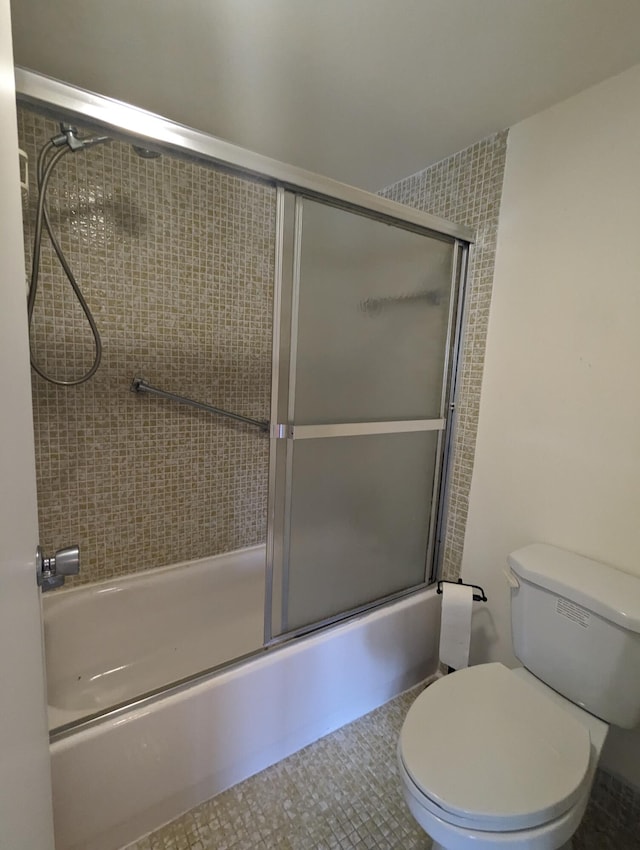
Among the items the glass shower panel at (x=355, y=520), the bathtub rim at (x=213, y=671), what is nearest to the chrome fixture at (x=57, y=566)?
the bathtub rim at (x=213, y=671)

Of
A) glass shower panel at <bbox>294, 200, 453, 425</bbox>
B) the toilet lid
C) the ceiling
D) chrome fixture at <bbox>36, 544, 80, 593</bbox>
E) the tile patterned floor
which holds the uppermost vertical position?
the ceiling

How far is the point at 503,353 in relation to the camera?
160 cm

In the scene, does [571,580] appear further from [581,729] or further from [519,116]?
[519,116]

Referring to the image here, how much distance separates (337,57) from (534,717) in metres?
1.95

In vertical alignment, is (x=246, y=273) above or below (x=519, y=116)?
below

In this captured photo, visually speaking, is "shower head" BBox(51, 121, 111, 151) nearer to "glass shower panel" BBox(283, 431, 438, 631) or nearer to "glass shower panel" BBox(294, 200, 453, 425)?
"glass shower panel" BBox(294, 200, 453, 425)

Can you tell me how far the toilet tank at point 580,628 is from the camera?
109cm

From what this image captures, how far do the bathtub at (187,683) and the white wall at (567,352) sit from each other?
58cm

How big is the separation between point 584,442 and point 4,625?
1.57 m

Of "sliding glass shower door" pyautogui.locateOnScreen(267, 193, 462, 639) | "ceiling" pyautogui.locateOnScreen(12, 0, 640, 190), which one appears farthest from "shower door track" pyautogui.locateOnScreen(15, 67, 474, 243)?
"ceiling" pyautogui.locateOnScreen(12, 0, 640, 190)

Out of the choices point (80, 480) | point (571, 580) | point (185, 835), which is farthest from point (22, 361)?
point (571, 580)

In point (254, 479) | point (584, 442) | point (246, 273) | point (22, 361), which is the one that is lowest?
point (254, 479)

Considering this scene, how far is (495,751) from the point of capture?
98 cm

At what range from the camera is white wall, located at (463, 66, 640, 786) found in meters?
1.26
